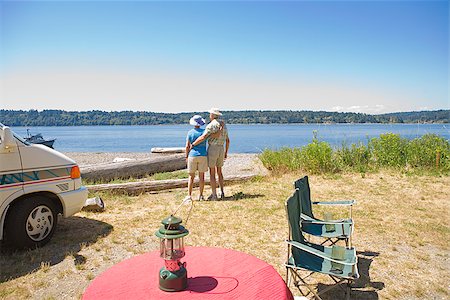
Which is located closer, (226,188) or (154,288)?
(154,288)

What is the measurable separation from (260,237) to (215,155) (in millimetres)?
2608

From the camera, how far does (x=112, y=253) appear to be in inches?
192

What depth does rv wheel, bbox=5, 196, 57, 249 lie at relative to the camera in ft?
14.9


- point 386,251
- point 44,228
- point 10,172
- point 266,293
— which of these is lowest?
point 386,251

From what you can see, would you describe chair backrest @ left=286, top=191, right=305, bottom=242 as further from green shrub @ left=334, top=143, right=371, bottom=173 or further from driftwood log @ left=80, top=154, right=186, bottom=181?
green shrub @ left=334, top=143, right=371, bottom=173

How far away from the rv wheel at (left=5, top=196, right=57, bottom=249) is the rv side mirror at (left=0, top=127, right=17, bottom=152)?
70 centimetres

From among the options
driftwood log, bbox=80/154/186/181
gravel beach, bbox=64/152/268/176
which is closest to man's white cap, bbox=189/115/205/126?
gravel beach, bbox=64/152/268/176

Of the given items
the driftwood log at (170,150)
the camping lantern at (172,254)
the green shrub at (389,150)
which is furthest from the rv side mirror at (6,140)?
the driftwood log at (170,150)

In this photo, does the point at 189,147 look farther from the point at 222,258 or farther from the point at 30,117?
the point at 30,117

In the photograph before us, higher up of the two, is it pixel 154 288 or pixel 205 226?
pixel 154 288

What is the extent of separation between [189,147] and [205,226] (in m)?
2.04

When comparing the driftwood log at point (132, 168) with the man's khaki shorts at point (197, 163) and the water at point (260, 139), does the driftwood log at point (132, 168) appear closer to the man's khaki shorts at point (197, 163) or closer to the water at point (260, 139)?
the water at point (260, 139)

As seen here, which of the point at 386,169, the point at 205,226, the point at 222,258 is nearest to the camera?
the point at 222,258

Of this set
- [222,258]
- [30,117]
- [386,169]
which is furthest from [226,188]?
[30,117]
